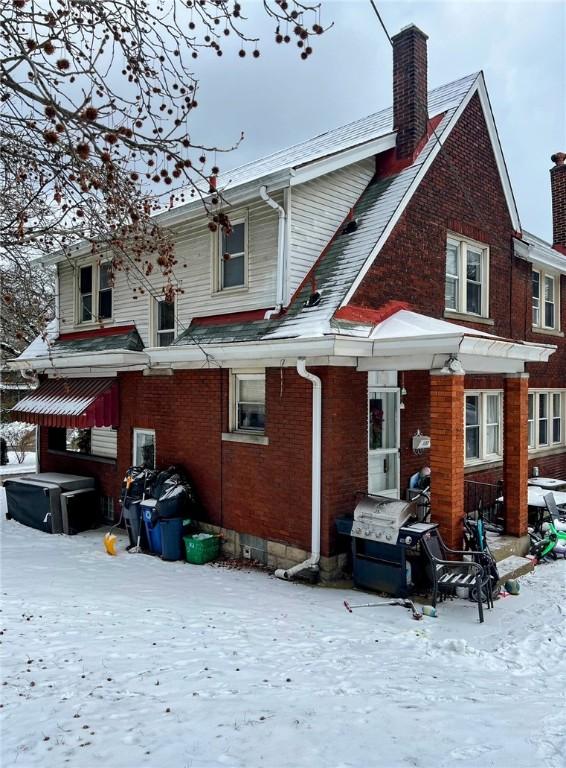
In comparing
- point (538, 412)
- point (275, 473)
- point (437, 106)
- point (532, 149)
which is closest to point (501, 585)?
point (275, 473)

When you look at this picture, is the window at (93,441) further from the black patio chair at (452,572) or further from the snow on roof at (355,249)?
the black patio chair at (452,572)

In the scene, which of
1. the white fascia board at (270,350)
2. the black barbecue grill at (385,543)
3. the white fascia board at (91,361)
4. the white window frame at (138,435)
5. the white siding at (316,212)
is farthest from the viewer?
the white window frame at (138,435)

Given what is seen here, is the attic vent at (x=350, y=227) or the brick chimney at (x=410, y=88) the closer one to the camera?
the attic vent at (x=350, y=227)

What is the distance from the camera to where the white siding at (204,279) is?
9805 mm

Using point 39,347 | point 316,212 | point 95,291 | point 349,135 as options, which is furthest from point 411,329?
point 39,347

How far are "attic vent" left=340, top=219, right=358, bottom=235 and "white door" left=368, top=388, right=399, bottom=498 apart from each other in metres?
2.98

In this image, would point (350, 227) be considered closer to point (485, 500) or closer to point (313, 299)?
point (313, 299)

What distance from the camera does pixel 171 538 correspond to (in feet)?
33.1

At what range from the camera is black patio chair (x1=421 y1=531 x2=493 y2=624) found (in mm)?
7066

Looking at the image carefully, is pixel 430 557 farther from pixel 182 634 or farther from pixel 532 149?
pixel 532 149

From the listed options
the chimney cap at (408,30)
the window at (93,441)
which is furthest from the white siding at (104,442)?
the chimney cap at (408,30)

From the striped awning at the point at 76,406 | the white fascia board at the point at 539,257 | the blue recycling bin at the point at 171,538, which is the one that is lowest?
the blue recycling bin at the point at 171,538

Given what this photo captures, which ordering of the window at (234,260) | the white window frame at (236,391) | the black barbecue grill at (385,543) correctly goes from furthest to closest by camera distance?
the window at (234,260), the white window frame at (236,391), the black barbecue grill at (385,543)

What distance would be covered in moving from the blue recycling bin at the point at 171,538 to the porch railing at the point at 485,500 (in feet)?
19.0
